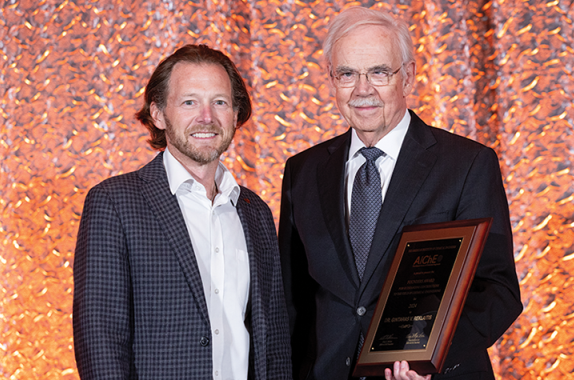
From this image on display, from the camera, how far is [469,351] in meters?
1.30

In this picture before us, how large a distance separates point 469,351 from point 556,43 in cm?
138

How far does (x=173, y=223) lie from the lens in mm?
1358

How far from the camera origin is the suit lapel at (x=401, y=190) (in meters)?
1.39

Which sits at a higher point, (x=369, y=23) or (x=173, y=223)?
(x=369, y=23)

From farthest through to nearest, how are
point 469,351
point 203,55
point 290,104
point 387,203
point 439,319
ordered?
point 290,104, point 203,55, point 387,203, point 469,351, point 439,319

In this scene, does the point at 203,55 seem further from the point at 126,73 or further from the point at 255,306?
the point at 126,73

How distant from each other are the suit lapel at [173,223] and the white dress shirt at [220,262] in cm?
3

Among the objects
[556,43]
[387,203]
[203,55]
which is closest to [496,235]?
[387,203]

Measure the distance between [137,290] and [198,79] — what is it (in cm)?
56

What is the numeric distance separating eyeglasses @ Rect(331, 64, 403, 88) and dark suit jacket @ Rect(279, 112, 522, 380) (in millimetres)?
137

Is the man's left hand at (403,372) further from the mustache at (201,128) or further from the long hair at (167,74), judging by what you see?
the long hair at (167,74)

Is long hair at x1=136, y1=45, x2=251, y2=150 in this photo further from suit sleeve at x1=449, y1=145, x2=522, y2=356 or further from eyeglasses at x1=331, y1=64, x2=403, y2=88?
suit sleeve at x1=449, y1=145, x2=522, y2=356

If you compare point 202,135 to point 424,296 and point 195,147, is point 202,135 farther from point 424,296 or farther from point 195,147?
point 424,296

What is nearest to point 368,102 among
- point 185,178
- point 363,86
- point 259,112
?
point 363,86
